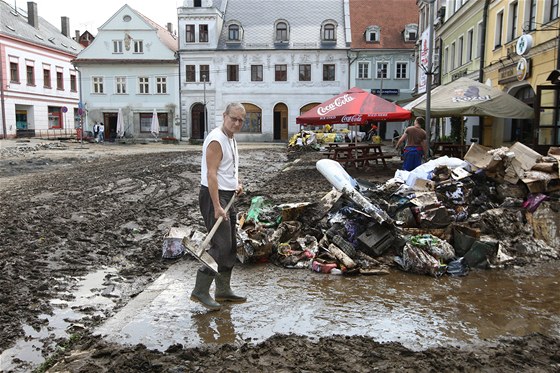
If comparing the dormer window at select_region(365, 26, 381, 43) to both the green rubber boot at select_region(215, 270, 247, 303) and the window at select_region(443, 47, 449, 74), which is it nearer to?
the window at select_region(443, 47, 449, 74)

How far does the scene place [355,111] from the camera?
1324 cm

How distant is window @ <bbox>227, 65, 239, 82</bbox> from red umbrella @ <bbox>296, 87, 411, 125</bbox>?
31020 millimetres

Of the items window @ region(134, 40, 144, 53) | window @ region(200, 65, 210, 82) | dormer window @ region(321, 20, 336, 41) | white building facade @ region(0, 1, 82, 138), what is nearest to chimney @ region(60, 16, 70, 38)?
white building facade @ region(0, 1, 82, 138)

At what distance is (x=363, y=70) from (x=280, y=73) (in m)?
7.45

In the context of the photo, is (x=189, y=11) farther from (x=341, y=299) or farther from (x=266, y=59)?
(x=341, y=299)

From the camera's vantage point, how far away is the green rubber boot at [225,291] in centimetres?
464

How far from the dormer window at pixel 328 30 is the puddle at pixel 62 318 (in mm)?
41470

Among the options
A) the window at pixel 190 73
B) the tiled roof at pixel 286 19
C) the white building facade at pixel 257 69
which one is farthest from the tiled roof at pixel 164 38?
the tiled roof at pixel 286 19

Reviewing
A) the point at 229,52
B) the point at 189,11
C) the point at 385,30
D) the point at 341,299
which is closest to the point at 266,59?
the point at 229,52

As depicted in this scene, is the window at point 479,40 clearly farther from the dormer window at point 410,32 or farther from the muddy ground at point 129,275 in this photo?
the dormer window at point 410,32

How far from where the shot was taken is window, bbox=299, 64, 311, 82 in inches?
1719

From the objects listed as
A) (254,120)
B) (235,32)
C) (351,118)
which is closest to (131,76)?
(235,32)

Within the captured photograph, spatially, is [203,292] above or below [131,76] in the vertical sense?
below

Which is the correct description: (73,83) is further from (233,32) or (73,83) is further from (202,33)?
(233,32)
